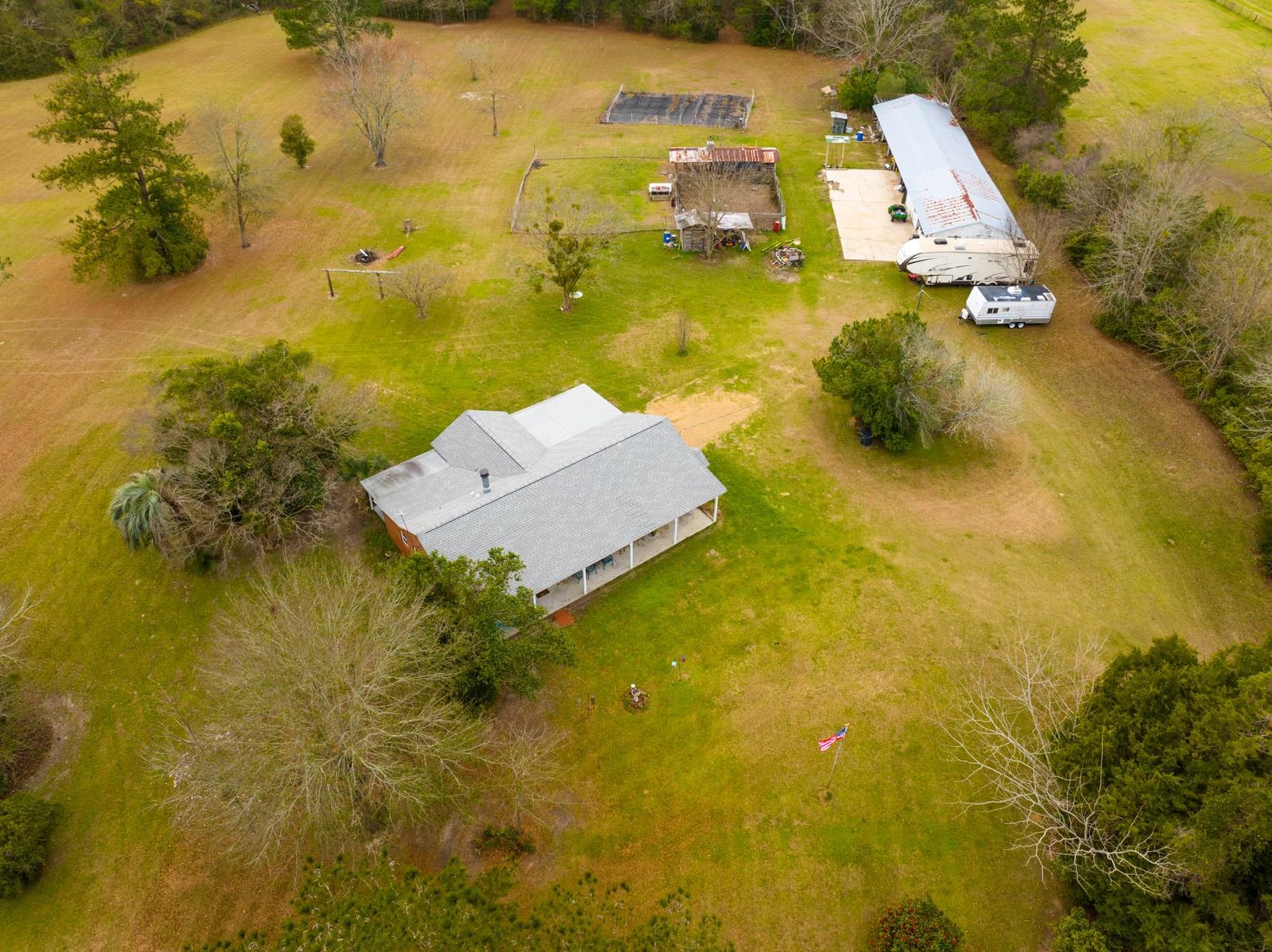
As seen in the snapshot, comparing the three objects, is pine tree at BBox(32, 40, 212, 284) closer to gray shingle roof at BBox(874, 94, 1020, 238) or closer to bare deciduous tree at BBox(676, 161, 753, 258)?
bare deciduous tree at BBox(676, 161, 753, 258)

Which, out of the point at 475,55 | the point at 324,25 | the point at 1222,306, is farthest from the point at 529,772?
the point at 324,25

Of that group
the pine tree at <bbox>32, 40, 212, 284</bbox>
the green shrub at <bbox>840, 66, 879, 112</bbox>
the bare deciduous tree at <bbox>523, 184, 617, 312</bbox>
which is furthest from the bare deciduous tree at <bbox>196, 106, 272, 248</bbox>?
the green shrub at <bbox>840, 66, 879, 112</bbox>

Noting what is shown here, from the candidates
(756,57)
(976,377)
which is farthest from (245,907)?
(756,57)

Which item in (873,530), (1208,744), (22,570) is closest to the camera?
(1208,744)

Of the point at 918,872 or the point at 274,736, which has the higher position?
the point at 274,736

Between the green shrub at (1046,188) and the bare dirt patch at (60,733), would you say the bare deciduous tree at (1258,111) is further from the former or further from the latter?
the bare dirt patch at (60,733)

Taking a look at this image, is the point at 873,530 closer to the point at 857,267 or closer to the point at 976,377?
the point at 976,377

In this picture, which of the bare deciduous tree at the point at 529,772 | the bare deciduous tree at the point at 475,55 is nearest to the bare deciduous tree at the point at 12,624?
the bare deciduous tree at the point at 529,772
